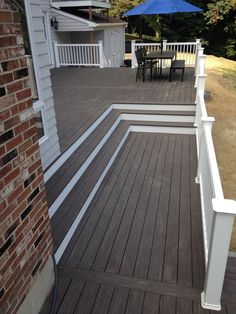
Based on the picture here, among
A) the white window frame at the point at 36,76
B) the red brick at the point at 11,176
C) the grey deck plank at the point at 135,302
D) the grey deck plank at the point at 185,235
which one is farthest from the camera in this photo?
the white window frame at the point at 36,76

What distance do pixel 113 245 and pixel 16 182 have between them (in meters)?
1.43

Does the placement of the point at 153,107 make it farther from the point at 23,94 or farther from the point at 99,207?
the point at 23,94

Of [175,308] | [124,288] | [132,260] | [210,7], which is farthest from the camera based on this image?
[210,7]

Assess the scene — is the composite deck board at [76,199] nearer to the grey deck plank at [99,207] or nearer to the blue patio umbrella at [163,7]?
the grey deck plank at [99,207]

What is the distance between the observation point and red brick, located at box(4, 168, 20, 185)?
1708 millimetres

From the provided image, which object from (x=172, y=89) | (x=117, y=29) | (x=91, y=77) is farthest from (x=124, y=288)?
(x=117, y=29)

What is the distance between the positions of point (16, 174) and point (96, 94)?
5.79 metres

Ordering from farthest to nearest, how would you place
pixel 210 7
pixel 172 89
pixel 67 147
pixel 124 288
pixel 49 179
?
pixel 210 7 → pixel 172 89 → pixel 67 147 → pixel 49 179 → pixel 124 288

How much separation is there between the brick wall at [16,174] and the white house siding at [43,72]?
5.23 feet

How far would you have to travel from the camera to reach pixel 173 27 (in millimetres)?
22688

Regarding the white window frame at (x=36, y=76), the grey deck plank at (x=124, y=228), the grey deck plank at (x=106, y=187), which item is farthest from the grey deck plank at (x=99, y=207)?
the white window frame at (x=36, y=76)

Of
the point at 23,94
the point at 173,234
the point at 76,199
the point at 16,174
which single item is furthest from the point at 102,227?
the point at 23,94

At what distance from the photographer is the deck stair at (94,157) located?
3158 mm

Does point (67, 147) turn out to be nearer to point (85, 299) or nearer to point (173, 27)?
point (85, 299)
